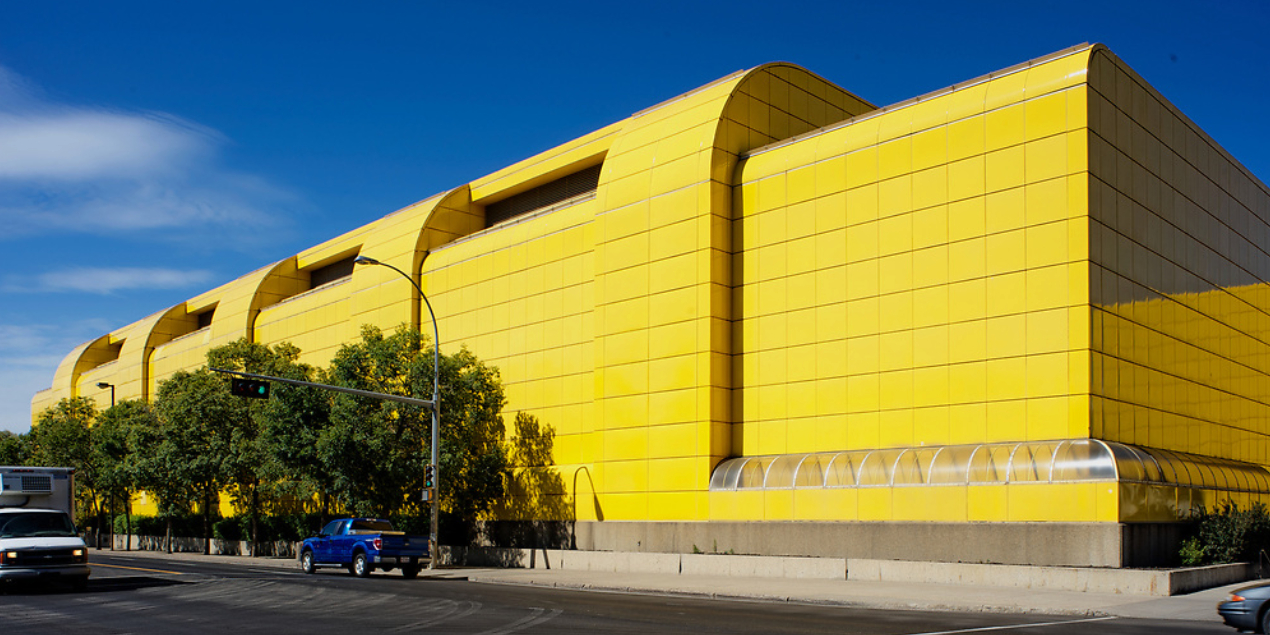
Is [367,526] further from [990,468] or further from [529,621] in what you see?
[990,468]

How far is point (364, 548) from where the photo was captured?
104 feet

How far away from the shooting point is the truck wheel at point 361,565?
104ft

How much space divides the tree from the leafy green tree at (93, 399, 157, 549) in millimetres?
18987

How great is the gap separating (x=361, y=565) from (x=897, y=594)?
16930 millimetres

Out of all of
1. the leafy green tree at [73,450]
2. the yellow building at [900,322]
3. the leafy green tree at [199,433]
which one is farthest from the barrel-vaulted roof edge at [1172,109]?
the leafy green tree at [73,450]

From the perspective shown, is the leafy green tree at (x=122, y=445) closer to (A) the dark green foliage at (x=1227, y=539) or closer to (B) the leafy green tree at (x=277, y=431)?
(B) the leafy green tree at (x=277, y=431)

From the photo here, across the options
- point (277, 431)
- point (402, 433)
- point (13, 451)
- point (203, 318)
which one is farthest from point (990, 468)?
point (13, 451)

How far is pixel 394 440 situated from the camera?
39625mm

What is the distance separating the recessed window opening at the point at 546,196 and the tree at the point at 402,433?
8972mm

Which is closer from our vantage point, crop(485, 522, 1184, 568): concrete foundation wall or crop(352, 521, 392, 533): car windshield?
crop(485, 522, 1184, 568): concrete foundation wall

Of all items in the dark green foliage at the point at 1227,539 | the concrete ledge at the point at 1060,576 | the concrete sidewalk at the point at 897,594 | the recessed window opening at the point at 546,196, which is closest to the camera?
the concrete sidewalk at the point at 897,594

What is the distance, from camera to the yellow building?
89.4 ft

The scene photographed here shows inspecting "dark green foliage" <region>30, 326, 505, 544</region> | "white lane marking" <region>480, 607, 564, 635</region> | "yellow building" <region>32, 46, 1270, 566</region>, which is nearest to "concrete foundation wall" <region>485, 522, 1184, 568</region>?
"yellow building" <region>32, 46, 1270, 566</region>

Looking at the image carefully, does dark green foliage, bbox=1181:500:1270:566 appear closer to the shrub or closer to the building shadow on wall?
the building shadow on wall
